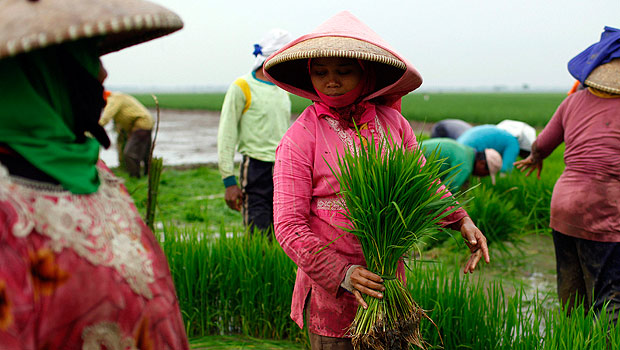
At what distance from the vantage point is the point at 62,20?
0.87 meters

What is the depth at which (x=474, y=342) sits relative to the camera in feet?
7.77

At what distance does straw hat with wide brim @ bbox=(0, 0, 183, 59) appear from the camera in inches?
32.9

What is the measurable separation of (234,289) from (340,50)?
1.72 meters

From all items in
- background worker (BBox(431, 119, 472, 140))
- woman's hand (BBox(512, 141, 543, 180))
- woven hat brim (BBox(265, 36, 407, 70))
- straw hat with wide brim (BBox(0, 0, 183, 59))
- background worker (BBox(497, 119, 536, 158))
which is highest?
straw hat with wide brim (BBox(0, 0, 183, 59))

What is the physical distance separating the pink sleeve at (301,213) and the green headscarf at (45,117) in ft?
2.39

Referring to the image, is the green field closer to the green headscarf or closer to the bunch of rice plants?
the bunch of rice plants

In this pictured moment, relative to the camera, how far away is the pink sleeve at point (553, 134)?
9.66ft

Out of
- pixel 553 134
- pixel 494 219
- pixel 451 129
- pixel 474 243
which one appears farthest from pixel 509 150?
pixel 474 243

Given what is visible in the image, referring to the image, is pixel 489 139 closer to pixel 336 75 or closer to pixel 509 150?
pixel 509 150

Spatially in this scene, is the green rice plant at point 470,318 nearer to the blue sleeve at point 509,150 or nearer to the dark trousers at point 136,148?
the blue sleeve at point 509,150

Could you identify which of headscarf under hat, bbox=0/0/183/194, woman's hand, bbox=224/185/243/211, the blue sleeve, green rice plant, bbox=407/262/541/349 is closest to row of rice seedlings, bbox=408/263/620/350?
green rice plant, bbox=407/262/541/349

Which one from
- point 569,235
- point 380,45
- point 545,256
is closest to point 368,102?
point 380,45

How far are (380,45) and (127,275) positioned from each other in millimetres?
1150

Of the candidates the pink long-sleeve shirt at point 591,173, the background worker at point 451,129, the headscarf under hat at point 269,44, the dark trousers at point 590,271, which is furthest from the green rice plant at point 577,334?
the background worker at point 451,129
